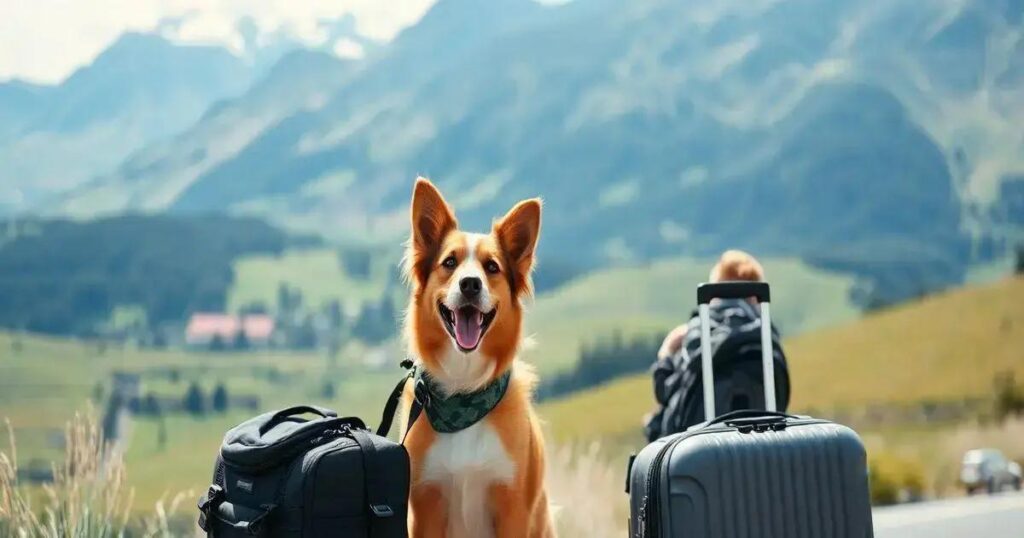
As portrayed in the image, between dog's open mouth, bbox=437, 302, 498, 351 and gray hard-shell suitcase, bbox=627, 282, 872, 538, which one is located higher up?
dog's open mouth, bbox=437, 302, 498, 351

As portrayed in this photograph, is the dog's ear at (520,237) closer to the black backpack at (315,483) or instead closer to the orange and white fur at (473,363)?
the orange and white fur at (473,363)

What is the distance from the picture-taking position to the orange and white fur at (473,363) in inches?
170

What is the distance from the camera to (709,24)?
194 m

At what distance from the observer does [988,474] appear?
468 inches

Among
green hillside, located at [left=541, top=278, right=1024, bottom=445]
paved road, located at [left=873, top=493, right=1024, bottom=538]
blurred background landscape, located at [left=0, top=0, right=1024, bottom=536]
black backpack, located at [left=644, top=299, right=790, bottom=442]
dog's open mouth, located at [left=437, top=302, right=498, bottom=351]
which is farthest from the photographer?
blurred background landscape, located at [left=0, top=0, right=1024, bottom=536]

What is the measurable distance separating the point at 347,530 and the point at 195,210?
587 feet

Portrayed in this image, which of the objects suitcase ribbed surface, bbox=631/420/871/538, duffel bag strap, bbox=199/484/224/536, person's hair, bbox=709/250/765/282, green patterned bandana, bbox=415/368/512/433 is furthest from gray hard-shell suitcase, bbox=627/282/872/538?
person's hair, bbox=709/250/765/282

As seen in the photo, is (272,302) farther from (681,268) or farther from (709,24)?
(709,24)

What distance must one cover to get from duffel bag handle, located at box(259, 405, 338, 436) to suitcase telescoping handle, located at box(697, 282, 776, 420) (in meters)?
1.57

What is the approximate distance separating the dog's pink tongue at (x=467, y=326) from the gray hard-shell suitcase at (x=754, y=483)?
2.21ft

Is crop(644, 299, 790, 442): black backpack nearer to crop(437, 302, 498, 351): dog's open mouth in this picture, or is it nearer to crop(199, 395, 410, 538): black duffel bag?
crop(437, 302, 498, 351): dog's open mouth

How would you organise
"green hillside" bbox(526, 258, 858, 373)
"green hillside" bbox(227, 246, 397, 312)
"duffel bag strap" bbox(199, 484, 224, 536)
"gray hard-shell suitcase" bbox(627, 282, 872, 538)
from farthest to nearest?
"green hillside" bbox(227, 246, 397, 312)
"green hillside" bbox(526, 258, 858, 373)
"duffel bag strap" bbox(199, 484, 224, 536)
"gray hard-shell suitcase" bbox(627, 282, 872, 538)

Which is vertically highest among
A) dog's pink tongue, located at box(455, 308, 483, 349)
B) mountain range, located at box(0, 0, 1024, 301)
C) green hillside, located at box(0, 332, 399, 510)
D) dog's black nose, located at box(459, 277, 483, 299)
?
mountain range, located at box(0, 0, 1024, 301)

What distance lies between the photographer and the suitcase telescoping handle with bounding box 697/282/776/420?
5.09 m
